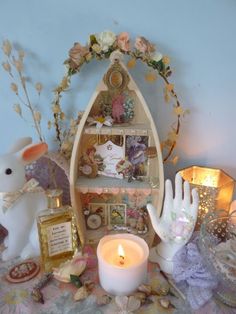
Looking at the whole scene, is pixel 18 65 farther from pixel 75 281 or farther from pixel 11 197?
pixel 75 281

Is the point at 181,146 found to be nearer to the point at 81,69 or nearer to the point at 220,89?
the point at 220,89

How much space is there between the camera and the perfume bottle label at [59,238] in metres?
0.72

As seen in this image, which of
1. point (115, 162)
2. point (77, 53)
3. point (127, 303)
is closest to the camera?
point (127, 303)

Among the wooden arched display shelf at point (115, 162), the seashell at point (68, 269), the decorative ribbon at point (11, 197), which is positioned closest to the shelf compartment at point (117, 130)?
the wooden arched display shelf at point (115, 162)

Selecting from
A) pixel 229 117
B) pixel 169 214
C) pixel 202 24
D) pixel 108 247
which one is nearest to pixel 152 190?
pixel 169 214

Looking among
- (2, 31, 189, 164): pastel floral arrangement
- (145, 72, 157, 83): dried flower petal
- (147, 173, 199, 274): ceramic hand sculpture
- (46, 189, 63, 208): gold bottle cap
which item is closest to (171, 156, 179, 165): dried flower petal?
(2, 31, 189, 164): pastel floral arrangement

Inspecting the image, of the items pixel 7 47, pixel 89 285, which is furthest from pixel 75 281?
pixel 7 47

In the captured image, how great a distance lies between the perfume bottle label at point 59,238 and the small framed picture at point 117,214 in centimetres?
19

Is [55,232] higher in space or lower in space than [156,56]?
lower

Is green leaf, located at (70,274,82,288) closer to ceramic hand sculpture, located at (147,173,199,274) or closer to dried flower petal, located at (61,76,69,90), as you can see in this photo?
ceramic hand sculpture, located at (147,173,199,274)

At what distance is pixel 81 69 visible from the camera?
819 millimetres

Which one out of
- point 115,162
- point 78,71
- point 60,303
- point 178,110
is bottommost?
point 60,303

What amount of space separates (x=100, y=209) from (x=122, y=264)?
24 cm

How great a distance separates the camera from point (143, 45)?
714 mm
